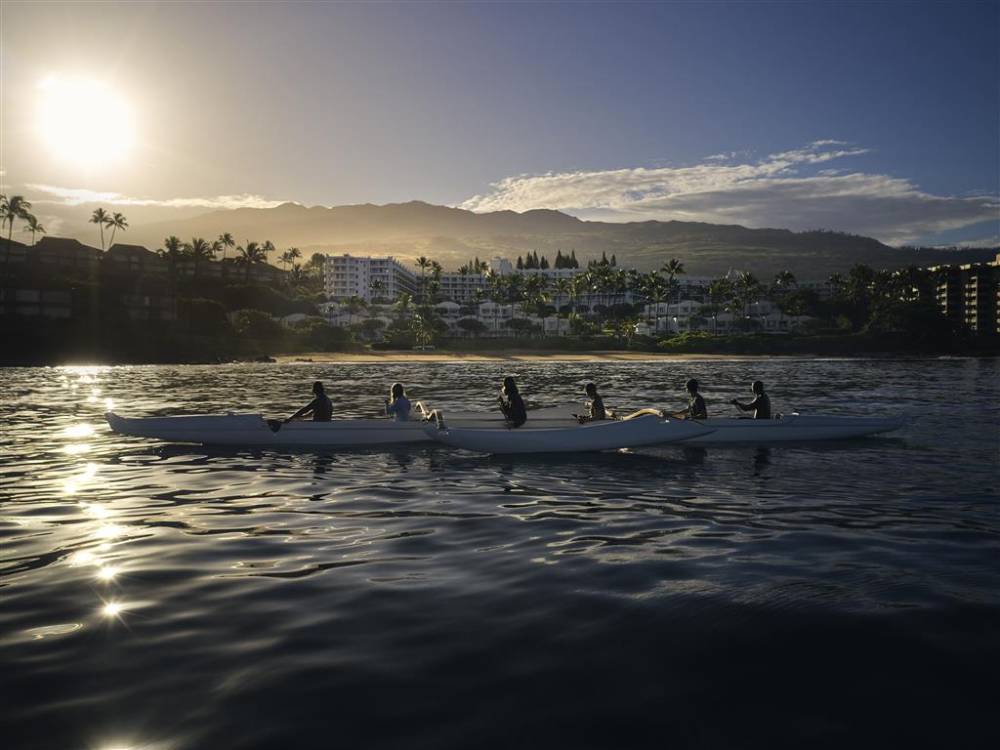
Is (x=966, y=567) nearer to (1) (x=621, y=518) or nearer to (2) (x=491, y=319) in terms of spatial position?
(1) (x=621, y=518)

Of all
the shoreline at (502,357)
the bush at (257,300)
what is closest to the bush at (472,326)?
the shoreline at (502,357)

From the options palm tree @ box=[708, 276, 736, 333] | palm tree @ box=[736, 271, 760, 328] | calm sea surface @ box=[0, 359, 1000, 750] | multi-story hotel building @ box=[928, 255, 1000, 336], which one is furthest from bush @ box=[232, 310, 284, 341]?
multi-story hotel building @ box=[928, 255, 1000, 336]

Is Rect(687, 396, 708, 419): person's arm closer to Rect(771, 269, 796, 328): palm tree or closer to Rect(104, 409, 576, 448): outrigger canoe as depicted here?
Rect(104, 409, 576, 448): outrigger canoe

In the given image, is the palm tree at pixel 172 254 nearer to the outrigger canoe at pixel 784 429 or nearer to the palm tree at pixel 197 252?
the palm tree at pixel 197 252

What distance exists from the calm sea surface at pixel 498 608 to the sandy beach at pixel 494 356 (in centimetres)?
8011

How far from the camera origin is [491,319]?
506 ft

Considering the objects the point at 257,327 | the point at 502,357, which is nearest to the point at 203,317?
the point at 257,327

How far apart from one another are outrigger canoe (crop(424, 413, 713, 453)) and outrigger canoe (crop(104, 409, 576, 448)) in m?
1.52

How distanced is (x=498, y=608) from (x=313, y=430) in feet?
42.9

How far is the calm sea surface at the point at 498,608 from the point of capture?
5.48 metres

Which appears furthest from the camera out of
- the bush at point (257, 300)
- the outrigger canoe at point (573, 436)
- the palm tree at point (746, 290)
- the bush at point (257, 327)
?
the palm tree at point (746, 290)

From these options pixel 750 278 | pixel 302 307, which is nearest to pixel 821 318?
pixel 750 278

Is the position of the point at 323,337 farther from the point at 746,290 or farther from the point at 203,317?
the point at 746,290

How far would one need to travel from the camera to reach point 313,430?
19656mm
